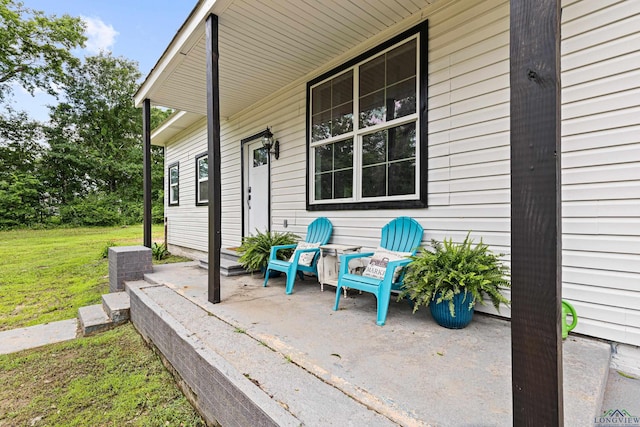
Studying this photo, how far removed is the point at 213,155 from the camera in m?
2.90

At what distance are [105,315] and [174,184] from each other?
241 inches

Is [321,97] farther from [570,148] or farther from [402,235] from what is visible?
[570,148]

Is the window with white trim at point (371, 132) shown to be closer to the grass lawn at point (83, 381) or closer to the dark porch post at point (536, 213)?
the dark porch post at point (536, 213)

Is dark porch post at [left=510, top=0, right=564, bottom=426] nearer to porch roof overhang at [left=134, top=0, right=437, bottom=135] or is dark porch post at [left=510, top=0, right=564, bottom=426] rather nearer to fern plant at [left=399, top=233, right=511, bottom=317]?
fern plant at [left=399, top=233, right=511, bottom=317]

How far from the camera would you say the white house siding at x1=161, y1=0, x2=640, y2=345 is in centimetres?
192

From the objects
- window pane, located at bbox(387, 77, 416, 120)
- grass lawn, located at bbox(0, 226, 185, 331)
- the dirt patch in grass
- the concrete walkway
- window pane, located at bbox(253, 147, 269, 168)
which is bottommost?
the dirt patch in grass

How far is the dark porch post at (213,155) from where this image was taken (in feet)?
9.50

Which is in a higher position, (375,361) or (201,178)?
(201,178)

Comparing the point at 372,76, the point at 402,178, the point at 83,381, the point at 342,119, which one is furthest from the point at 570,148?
the point at 83,381

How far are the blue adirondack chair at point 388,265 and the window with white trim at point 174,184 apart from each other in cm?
718

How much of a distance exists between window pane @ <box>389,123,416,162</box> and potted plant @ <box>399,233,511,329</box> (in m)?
1.10

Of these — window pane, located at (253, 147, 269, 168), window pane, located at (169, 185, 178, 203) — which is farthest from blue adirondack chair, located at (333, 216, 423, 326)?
window pane, located at (169, 185, 178, 203)

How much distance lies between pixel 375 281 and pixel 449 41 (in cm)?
221

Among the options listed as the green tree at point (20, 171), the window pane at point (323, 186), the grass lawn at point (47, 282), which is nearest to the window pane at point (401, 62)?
the window pane at point (323, 186)
